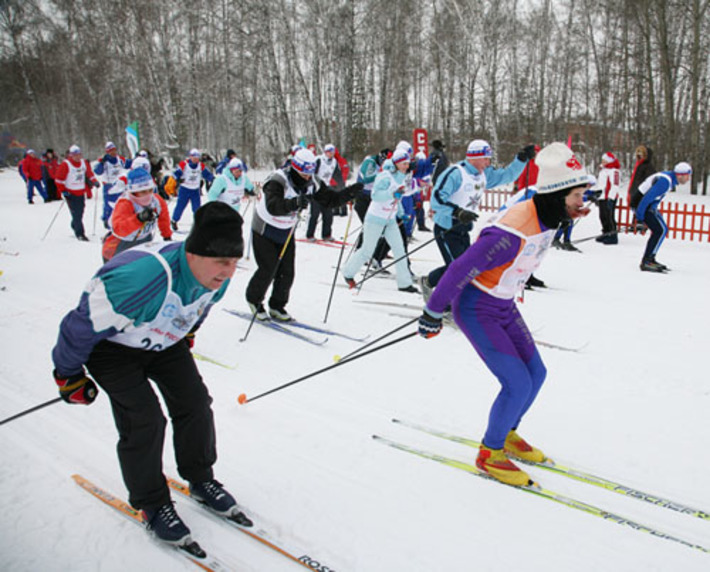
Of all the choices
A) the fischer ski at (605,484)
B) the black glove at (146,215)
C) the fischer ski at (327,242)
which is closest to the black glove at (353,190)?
the black glove at (146,215)

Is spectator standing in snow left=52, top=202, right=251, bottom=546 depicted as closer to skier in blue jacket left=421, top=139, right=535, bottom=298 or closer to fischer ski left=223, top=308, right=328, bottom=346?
fischer ski left=223, top=308, right=328, bottom=346

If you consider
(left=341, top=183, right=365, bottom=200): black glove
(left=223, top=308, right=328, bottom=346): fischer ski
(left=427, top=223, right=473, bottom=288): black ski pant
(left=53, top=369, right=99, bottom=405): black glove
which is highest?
(left=341, top=183, right=365, bottom=200): black glove

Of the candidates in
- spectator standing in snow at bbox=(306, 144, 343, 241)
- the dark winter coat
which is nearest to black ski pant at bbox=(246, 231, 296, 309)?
spectator standing in snow at bbox=(306, 144, 343, 241)

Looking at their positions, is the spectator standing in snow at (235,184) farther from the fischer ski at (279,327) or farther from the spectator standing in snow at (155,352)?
the spectator standing in snow at (155,352)

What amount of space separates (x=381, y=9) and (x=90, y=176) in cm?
1694

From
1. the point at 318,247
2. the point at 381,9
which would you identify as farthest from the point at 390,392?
the point at 381,9

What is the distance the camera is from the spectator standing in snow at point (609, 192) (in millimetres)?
10617

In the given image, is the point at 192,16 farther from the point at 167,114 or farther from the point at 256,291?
the point at 256,291

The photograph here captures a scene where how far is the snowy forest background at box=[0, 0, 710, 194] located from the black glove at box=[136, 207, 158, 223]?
17015 millimetres

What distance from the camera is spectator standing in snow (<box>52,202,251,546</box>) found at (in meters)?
2.13

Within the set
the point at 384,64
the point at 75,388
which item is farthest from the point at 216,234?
the point at 384,64

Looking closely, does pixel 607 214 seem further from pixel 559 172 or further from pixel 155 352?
pixel 155 352

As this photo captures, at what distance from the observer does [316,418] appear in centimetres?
381

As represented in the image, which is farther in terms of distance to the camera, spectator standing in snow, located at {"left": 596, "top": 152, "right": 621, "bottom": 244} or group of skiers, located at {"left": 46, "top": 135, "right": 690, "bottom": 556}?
spectator standing in snow, located at {"left": 596, "top": 152, "right": 621, "bottom": 244}
